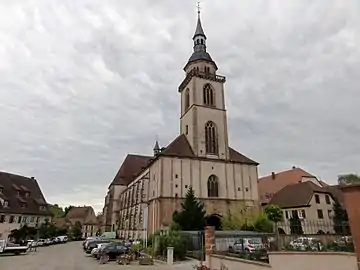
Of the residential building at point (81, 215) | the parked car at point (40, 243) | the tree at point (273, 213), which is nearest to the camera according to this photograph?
the tree at point (273, 213)

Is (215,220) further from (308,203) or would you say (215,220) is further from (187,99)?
(187,99)

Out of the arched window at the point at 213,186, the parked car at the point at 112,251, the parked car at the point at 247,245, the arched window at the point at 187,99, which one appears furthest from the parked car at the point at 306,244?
the arched window at the point at 187,99

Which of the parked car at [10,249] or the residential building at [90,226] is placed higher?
the residential building at [90,226]

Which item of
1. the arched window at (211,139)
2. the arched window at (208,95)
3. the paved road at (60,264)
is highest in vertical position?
the arched window at (208,95)

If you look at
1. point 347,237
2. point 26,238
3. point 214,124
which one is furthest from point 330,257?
point 26,238

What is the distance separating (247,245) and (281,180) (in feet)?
138

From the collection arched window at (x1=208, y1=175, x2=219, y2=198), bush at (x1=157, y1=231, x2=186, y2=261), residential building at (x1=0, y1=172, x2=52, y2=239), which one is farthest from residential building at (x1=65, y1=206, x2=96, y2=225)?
bush at (x1=157, y1=231, x2=186, y2=261)

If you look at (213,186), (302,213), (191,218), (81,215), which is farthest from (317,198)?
(81,215)

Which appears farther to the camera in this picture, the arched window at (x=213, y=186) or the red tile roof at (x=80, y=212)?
the red tile roof at (x=80, y=212)

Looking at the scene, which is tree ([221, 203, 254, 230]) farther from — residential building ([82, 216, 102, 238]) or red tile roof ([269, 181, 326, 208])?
residential building ([82, 216, 102, 238])

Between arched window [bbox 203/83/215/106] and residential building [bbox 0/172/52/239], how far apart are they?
→ 3528 cm

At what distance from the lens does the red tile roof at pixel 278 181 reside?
55903mm

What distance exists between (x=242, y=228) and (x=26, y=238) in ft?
112

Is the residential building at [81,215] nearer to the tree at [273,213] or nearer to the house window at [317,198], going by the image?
the tree at [273,213]
